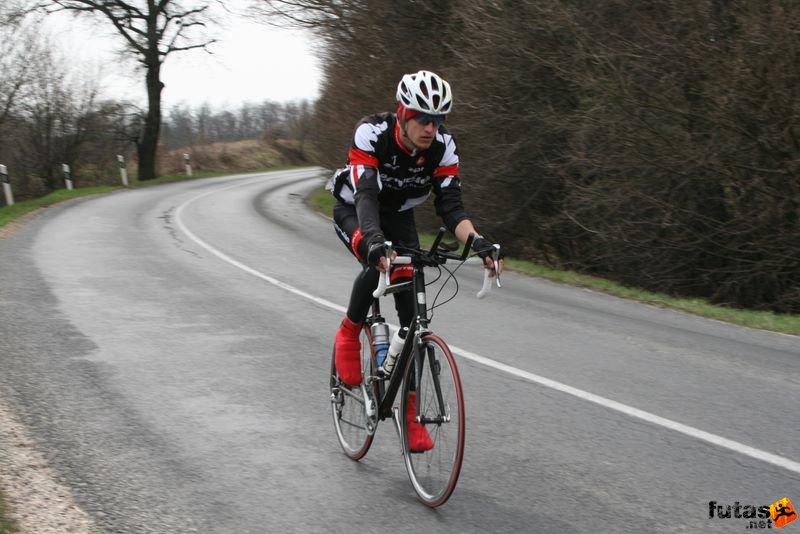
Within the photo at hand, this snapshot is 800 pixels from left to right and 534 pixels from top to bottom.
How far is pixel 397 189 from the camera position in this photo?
4453 mm

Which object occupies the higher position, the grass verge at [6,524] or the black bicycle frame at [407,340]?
the black bicycle frame at [407,340]

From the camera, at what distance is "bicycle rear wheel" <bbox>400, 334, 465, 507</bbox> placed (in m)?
3.80

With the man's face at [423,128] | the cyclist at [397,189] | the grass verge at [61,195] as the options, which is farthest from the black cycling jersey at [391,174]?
the grass verge at [61,195]

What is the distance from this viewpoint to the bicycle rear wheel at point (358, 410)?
4.53 metres

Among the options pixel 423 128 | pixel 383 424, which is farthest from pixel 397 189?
pixel 383 424

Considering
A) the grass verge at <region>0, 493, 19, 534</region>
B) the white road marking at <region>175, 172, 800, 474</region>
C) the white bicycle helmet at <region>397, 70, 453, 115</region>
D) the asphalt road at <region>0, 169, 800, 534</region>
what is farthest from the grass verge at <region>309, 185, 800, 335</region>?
the grass verge at <region>0, 493, 19, 534</region>

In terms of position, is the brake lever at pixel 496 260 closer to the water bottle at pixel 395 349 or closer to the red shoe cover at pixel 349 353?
the water bottle at pixel 395 349

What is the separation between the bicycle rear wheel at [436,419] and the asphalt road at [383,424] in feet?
0.46

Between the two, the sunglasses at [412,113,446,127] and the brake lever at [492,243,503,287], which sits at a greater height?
the sunglasses at [412,113,446,127]

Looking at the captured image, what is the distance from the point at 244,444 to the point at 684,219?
862cm

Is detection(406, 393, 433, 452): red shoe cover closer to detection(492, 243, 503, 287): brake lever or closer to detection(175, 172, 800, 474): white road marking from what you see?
detection(492, 243, 503, 287): brake lever

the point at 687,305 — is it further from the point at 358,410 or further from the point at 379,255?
the point at 379,255

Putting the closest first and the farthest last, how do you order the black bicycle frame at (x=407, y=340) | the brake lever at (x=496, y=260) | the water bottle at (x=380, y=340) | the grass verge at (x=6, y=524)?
the grass verge at (x=6, y=524) < the brake lever at (x=496, y=260) < the black bicycle frame at (x=407, y=340) < the water bottle at (x=380, y=340)

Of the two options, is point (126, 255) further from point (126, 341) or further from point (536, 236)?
point (536, 236)
